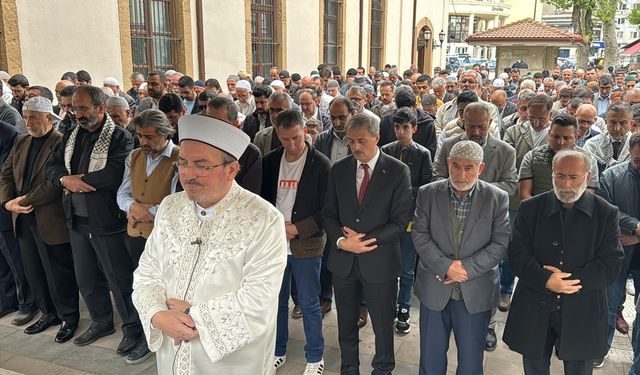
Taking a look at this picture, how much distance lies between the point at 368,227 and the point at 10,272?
12.3 ft

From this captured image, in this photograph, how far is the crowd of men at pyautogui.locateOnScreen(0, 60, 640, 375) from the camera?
252 cm

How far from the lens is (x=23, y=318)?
5.05m

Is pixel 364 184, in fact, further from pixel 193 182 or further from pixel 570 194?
pixel 193 182

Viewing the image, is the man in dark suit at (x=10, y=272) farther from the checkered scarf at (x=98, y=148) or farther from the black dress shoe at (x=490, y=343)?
the black dress shoe at (x=490, y=343)

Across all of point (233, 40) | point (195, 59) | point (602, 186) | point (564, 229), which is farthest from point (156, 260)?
point (233, 40)

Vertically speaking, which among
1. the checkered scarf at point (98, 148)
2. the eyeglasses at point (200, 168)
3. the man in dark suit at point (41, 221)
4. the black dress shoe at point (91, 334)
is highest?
the eyeglasses at point (200, 168)

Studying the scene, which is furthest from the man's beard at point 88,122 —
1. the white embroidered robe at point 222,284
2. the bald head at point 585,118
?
the bald head at point 585,118

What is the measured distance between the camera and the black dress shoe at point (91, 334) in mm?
4609

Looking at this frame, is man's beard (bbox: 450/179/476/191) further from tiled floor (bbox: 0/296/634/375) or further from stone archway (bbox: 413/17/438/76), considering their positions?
stone archway (bbox: 413/17/438/76)

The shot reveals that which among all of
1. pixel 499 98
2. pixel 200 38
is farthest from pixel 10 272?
pixel 200 38

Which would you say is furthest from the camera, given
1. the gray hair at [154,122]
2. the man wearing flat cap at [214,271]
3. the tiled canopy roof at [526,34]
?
the tiled canopy roof at [526,34]

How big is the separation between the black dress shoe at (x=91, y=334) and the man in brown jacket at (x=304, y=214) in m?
1.67

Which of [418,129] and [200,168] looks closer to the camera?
[200,168]

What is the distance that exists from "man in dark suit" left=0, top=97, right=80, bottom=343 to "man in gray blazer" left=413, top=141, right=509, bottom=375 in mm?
3118
